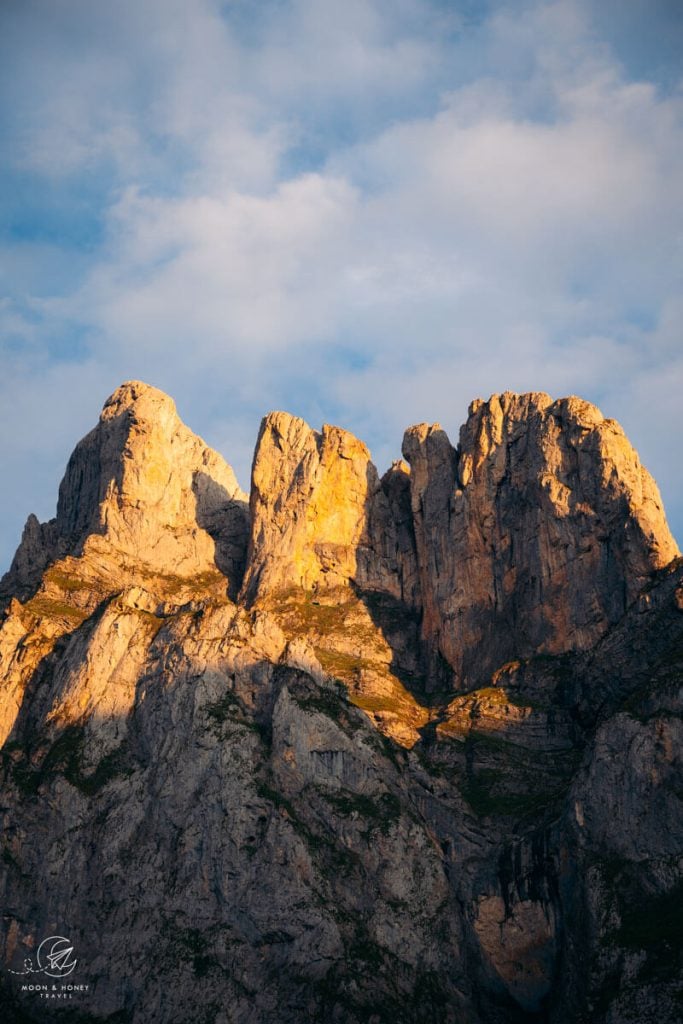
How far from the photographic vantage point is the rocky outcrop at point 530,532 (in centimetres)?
14262

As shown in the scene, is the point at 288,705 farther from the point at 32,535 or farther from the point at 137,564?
the point at 32,535

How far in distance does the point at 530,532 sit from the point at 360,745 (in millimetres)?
35657

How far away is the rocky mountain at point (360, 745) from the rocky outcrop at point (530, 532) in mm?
365

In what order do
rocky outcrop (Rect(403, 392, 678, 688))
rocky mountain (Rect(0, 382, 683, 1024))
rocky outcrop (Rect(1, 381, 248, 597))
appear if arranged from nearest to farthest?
rocky mountain (Rect(0, 382, 683, 1024)) < rocky outcrop (Rect(403, 392, 678, 688)) < rocky outcrop (Rect(1, 381, 248, 597))

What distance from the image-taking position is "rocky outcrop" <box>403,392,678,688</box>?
142625 mm

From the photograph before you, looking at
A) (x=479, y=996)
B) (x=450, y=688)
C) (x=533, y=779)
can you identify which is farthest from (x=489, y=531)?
(x=479, y=996)

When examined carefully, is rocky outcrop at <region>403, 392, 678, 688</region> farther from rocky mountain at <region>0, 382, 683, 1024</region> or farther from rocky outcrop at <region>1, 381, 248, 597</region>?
rocky outcrop at <region>1, 381, 248, 597</region>

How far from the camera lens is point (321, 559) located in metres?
169

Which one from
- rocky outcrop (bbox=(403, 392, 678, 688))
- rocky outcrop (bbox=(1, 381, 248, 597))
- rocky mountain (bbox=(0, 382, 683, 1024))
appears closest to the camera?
rocky mountain (bbox=(0, 382, 683, 1024))

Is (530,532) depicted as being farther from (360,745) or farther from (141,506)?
(141,506)

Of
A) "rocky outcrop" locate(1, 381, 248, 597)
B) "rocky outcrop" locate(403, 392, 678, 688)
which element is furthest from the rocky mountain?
"rocky outcrop" locate(1, 381, 248, 597)

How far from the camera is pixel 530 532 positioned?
15038 centimetres

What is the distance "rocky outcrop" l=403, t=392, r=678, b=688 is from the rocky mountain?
14.4 inches

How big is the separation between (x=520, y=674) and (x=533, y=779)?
13727 mm
